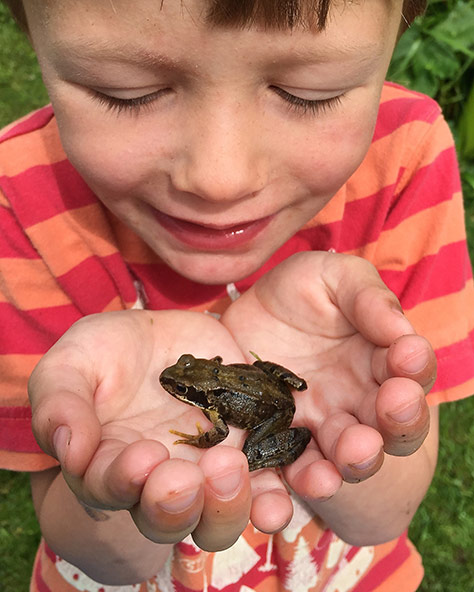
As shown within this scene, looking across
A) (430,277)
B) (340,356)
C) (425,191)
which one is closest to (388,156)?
(425,191)

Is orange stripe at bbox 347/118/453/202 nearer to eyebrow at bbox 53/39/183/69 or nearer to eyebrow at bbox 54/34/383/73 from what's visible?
eyebrow at bbox 54/34/383/73

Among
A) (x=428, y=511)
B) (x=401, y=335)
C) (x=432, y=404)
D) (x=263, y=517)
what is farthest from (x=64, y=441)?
(x=428, y=511)

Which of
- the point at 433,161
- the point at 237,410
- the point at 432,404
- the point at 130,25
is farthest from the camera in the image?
the point at 433,161

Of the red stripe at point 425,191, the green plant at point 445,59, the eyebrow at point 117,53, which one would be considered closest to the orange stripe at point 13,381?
the eyebrow at point 117,53

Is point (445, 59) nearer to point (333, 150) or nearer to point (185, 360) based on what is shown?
point (333, 150)

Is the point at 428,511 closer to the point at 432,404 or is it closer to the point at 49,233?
the point at 432,404
